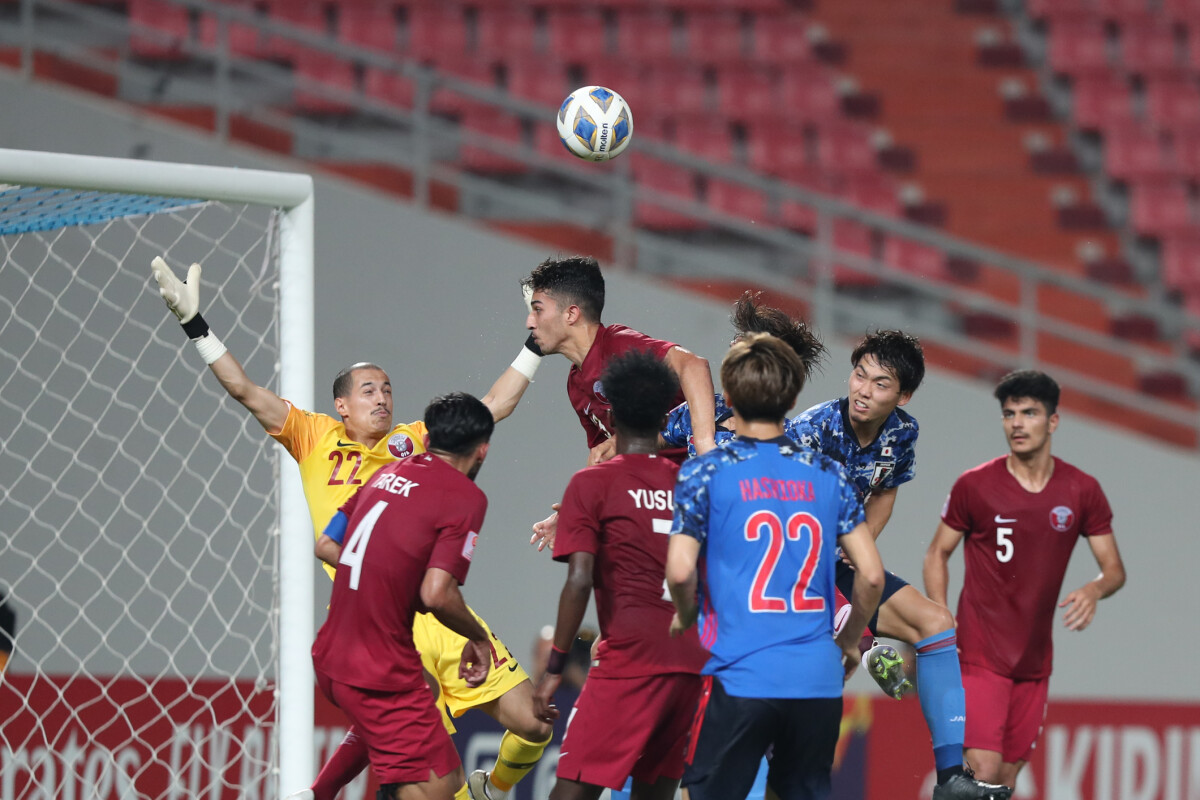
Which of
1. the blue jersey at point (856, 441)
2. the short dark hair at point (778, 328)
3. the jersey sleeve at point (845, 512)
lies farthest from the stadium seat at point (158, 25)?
the jersey sleeve at point (845, 512)

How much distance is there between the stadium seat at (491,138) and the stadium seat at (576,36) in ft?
2.96

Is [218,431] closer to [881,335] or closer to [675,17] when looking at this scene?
[881,335]

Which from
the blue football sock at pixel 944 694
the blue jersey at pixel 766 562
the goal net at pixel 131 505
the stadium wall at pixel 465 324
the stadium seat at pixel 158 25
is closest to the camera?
the blue jersey at pixel 766 562

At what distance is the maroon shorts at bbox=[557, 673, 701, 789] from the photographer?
4434 mm

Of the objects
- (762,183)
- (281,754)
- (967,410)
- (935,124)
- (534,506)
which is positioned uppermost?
(935,124)

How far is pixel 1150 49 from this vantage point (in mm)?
12922

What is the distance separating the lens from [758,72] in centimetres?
1166

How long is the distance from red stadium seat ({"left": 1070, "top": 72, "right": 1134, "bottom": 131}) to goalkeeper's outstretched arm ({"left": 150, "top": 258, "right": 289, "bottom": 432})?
908 centimetres

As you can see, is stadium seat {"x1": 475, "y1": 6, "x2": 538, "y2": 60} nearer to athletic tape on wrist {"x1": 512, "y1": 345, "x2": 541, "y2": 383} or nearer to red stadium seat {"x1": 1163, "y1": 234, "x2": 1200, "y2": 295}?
red stadium seat {"x1": 1163, "y1": 234, "x2": 1200, "y2": 295}

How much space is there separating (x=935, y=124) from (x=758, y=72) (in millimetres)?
1870

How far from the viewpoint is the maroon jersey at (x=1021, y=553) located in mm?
6008

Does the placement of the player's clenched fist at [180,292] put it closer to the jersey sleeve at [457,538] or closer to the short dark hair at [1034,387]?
the jersey sleeve at [457,538]

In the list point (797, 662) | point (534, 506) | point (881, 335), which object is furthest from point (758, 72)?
point (797, 662)

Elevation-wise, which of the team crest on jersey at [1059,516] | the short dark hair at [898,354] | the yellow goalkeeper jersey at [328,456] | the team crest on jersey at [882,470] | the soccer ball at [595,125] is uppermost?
the soccer ball at [595,125]
